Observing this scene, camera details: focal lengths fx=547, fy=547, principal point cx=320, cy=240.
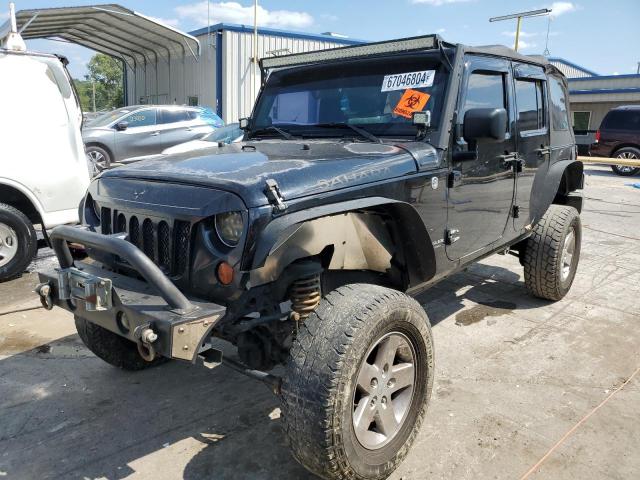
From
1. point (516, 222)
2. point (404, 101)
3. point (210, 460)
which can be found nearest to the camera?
point (210, 460)

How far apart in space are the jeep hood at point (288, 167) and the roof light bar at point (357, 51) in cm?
64

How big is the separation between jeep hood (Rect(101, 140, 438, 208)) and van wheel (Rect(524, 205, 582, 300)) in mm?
2008

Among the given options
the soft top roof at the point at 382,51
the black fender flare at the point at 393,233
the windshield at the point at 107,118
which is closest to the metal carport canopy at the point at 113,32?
the windshield at the point at 107,118

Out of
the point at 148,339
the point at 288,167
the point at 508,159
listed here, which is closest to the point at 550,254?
the point at 508,159

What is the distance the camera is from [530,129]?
4.58m

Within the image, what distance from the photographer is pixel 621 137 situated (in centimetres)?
1745

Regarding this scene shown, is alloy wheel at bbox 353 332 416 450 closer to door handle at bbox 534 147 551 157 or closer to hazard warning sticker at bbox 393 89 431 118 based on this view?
hazard warning sticker at bbox 393 89 431 118

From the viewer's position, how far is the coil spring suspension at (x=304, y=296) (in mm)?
2756

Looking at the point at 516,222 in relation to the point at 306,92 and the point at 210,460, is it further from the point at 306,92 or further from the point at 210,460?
the point at 210,460

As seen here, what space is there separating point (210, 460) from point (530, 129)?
11.7 ft

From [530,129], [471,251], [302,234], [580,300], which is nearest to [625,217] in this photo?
[580,300]

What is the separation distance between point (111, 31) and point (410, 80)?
21.1 metres

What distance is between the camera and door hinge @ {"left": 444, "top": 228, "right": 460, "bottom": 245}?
11.4 ft

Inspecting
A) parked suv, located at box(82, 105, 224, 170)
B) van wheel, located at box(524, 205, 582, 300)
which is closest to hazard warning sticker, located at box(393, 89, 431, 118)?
van wheel, located at box(524, 205, 582, 300)
